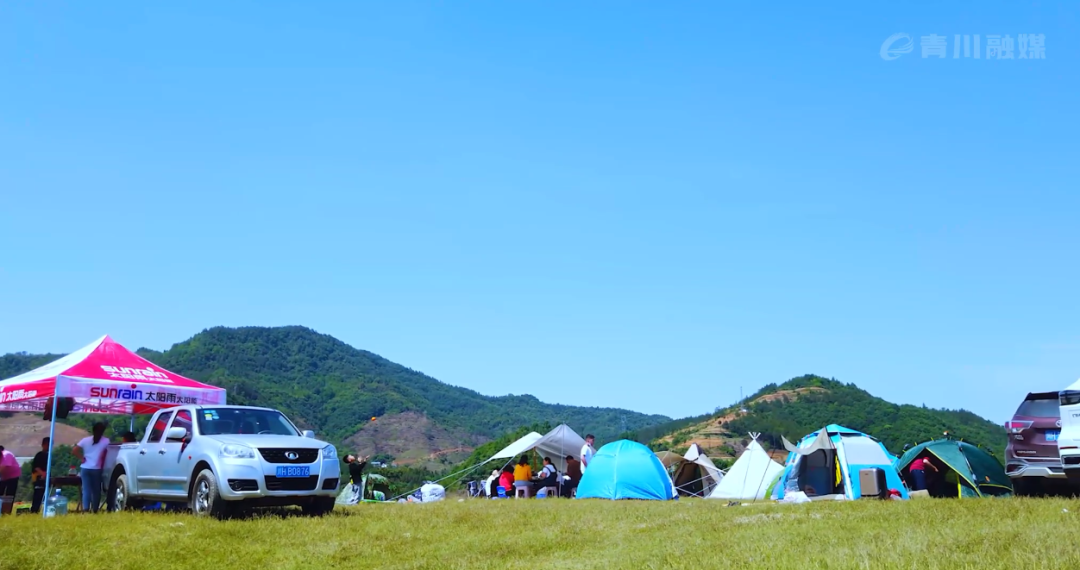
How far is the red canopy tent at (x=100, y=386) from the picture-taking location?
16281 millimetres

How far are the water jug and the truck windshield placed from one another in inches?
148

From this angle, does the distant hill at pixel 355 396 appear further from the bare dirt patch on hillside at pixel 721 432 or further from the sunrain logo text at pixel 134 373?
the sunrain logo text at pixel 134 373

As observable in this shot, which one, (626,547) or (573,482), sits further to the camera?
(573,482)

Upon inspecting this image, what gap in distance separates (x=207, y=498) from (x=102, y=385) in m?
4.72

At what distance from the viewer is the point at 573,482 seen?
26.5 m

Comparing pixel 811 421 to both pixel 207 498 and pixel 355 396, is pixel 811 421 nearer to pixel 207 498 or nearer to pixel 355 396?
pixel 207 498

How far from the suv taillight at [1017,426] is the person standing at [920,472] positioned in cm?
507

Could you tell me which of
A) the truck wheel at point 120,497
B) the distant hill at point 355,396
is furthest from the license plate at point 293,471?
the distant hill at point 355,396

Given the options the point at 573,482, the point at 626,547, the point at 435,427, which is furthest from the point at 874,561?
the point at 435,427

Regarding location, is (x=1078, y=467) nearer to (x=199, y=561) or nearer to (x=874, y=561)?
(x=874, y=561)

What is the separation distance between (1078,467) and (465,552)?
1016 centimetres

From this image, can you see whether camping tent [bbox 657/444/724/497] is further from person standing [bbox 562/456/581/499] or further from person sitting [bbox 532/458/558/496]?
person sitting [bbox 532/458/558/496]

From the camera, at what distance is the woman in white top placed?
16062 mm

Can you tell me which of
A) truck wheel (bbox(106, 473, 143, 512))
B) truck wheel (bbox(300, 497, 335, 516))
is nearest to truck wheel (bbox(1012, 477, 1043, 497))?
truck wheel (bbox(300, 497, 335, 516))
